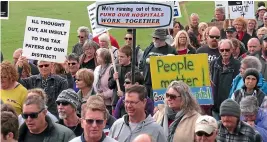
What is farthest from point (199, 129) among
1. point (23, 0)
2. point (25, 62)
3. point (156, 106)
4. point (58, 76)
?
point (23, 0)

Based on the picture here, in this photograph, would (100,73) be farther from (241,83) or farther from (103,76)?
(241,83)

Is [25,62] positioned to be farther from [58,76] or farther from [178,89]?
[178,89]

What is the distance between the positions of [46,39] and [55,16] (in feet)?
64.0

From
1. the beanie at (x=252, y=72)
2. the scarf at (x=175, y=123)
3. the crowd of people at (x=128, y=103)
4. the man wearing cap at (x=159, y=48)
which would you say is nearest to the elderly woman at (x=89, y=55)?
the crowd of people at (x=128, y=103)

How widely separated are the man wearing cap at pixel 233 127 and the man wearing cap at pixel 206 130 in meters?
0.50

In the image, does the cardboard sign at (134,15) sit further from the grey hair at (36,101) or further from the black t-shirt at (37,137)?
the black t-shirt at (37,137)

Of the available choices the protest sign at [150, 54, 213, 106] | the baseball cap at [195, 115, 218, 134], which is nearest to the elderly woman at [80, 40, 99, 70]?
the protest sign at [150, 54, 213, 106]

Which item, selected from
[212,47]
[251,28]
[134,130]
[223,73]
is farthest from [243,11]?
[134,130]

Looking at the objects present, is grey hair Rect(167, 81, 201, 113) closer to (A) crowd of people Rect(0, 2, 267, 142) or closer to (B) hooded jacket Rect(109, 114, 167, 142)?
(A) crowd of people Rect(0, 2, 267, 142)

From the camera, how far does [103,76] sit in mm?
13133

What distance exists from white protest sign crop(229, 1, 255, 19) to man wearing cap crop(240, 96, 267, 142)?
10.6 metres

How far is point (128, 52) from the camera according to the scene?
12.9 meters

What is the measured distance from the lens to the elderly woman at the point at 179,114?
339 inches

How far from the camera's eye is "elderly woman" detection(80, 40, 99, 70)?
14.5 meters
